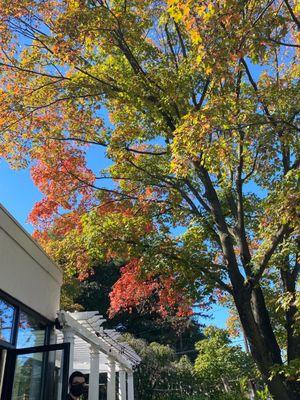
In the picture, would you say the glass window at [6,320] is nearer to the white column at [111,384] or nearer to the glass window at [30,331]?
the glass window at [30,331]

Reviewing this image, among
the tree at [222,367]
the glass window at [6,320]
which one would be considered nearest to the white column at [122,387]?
the tree at [222,367]

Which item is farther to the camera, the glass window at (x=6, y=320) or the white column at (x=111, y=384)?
the white column at (x=111, y=384)

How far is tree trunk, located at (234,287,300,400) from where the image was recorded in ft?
25.4

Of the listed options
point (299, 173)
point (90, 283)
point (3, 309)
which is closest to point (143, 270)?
point (3, 309)

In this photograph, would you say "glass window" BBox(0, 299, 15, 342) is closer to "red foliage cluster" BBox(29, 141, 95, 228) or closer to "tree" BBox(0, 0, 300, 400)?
"tree" BBox(0, 0, 300, 400)

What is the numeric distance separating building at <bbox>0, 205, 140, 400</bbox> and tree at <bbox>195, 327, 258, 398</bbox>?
757 centimetres

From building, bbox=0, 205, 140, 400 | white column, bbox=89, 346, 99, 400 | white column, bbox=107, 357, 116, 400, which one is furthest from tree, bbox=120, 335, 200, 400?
building, bbox=0, 205, 140, 400

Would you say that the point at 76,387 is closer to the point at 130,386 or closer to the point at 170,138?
the point at 170,138

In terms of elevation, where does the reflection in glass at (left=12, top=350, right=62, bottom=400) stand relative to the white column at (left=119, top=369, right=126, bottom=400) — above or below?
below

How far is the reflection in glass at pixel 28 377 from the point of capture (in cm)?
690

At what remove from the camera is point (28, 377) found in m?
7.29

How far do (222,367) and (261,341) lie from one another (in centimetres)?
929

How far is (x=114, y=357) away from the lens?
11328 millimetres

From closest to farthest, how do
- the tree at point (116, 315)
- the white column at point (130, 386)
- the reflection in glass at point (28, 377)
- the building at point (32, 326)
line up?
the building at point (32, 326) < the reflection in glass at point (28, 377) < the white column at point (130, 386) < the tree at point (116, 315)
